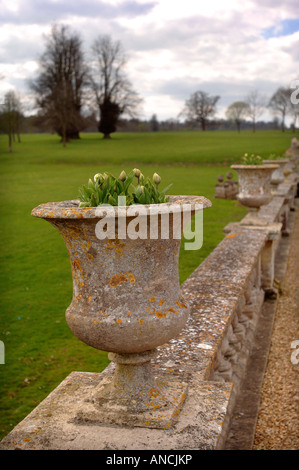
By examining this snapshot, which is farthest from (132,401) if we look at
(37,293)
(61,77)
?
(61,77)

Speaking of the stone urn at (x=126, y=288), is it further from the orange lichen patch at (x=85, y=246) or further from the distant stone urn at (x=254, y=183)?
the distant stone urn at (x=254, y=183)

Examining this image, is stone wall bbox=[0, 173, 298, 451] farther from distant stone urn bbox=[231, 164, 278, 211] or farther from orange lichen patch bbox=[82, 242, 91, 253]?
distant stone urn bbox=[231, 164, 278, 211]

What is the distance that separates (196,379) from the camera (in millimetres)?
2768

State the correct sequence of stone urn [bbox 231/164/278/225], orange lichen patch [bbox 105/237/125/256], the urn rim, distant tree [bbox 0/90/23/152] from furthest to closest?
distant tree [bbox 0/90/23/152], stone urn [bbox 231/164/278/225], orange lichen patch [bbox 105/237/125/256], the urn rim

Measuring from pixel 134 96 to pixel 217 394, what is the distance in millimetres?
57767

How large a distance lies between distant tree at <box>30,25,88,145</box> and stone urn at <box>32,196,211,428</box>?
46.8 meters

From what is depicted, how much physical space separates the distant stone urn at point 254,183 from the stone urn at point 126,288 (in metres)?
5.14

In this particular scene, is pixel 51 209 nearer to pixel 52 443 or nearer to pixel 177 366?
pixel 52 443

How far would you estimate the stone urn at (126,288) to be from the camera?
79.4 inches

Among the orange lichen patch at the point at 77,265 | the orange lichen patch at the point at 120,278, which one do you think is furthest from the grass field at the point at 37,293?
the orange lichen patch at the point at 120,278

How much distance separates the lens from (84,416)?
7.38 feet

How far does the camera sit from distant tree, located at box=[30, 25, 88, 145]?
48.6 metres

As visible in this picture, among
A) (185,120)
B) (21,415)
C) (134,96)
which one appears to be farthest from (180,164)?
(185,120)

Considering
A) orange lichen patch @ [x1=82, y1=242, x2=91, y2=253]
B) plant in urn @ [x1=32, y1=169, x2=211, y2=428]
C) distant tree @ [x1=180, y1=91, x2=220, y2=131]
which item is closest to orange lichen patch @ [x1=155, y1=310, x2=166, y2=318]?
plant in urn @ [x1=32, y1=169, x2=211, y2=428]
